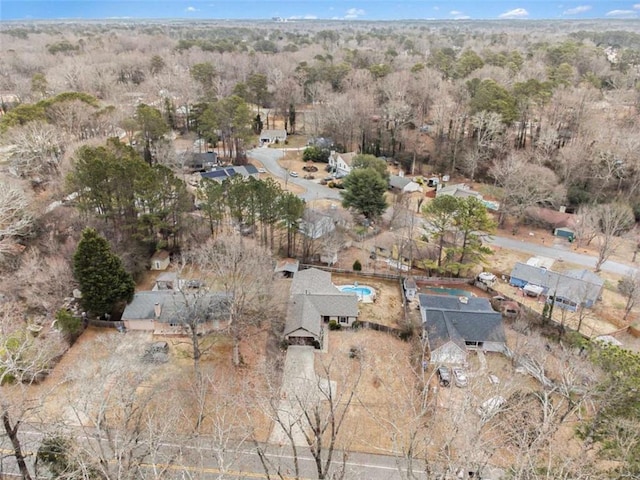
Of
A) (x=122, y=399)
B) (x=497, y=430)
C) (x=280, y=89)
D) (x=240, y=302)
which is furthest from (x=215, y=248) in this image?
(x=280, y=89)

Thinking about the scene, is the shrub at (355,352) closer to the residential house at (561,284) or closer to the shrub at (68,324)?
the residential house at (561,284)

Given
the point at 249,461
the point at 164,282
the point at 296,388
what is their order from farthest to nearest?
1. the point at 164,282
2. the point at 296,388
3. the point at 249,461

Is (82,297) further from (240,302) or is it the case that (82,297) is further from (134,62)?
(134,62)

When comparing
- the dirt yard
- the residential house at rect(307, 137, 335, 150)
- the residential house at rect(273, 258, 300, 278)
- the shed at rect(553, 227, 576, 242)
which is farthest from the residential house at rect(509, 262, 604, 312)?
the residential house at rect(307, 137, 335, 150)

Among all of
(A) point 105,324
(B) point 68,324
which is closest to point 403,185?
(A) point 105,324

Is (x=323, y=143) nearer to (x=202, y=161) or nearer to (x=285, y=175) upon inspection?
(x=285, y=175)

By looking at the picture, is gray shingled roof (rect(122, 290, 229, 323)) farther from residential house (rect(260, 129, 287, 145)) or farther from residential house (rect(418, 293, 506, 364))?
residential house (rect(260, 129, 287, 145))

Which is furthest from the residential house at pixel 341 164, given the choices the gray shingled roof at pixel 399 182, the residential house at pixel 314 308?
the residential house at pixel 314 308
